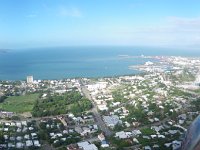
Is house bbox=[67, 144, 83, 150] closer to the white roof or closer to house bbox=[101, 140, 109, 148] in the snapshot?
the white roof

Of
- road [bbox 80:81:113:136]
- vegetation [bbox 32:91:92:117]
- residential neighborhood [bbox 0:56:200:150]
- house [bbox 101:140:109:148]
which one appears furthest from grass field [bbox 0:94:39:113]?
house [bbox 101:140:109:148]

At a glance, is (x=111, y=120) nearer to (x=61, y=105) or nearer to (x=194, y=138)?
(x=61, y=105)

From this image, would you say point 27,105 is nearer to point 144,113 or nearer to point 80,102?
point 80,102

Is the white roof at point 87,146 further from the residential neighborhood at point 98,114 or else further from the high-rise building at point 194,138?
the high-rise building at point 194,138

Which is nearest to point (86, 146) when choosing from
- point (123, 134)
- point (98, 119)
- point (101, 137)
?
point (101, 137)

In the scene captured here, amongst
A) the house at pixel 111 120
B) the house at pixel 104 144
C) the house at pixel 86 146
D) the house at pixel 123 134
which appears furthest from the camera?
the house at pixel 111 120

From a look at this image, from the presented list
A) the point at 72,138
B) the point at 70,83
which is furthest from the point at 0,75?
the point at 72,138

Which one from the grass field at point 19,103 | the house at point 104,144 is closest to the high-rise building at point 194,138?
the house at point 104,144
